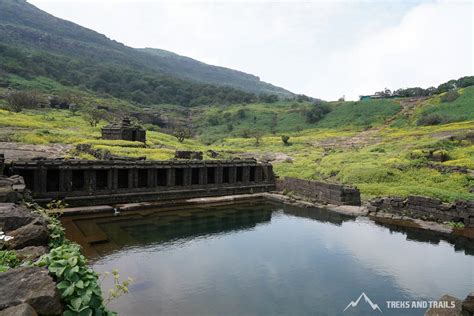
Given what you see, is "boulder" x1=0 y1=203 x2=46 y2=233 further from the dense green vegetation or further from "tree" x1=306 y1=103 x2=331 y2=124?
"tree" x1=306 y1=103 x2=331 y2=124

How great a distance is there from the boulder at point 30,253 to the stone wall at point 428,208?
102 feet

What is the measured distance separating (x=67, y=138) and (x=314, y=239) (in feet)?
150

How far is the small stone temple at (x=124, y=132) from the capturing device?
62656 millimetres

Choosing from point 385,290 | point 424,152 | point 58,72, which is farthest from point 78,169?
point 58,72

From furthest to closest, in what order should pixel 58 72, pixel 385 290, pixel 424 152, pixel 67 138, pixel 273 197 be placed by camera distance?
1. pixel 58 72
2. pixel 67 138
3. pixel 424 152
4. pixel 273 197
5. pixel 385 290

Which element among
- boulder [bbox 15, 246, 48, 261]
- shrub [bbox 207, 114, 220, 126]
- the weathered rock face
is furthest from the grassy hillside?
the weathered rock face

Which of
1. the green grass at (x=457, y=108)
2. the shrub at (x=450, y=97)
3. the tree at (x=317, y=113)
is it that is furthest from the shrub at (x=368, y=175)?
the shrub at (x=450, y=97)

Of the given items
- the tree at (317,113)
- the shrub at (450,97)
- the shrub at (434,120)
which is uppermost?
the shrub at (450,97)

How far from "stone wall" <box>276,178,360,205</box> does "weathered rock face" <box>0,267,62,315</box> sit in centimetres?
3404

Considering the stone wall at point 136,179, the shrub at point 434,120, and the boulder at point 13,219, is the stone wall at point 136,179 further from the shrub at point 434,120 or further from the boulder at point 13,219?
the shrub at point 434,120

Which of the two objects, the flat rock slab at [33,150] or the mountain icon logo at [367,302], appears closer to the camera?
the mountain icon logo at [367,302]

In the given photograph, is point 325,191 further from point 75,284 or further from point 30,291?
point 30,291

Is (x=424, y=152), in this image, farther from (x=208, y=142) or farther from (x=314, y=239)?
(x=208, y=142)

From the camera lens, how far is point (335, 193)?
39.7 metres
